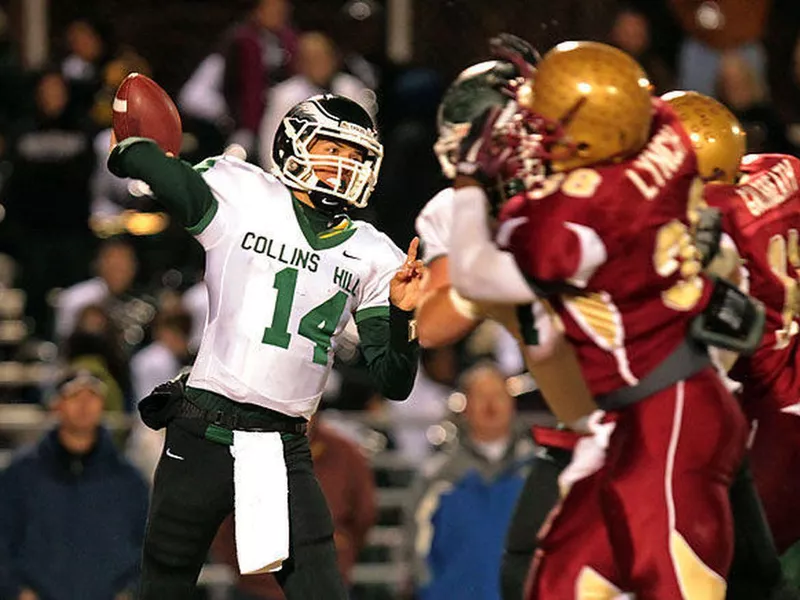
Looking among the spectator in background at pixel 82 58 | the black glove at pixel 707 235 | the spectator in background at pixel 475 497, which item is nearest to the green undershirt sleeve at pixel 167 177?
the black glove at pixel 707 235

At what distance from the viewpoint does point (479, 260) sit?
196 inches

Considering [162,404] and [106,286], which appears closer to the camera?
[162,404]

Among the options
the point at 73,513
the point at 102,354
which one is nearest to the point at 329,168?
the point at 73,513

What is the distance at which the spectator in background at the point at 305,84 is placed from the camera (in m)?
11.1

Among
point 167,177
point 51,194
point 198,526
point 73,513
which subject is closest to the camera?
point 167,177

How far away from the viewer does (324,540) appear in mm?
5773

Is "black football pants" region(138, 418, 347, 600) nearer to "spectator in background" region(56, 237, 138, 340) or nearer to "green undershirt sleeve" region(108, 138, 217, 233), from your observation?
"green undershirt sleeve" region(108, 138, 217, 233)

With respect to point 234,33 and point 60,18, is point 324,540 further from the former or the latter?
point 60,18

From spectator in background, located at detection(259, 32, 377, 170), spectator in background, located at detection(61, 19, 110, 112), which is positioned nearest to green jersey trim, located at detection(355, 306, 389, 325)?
spectator in background, located at detection(259, 32, 377, 170)

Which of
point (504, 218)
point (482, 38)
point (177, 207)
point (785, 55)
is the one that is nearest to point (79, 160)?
point (482, 38)

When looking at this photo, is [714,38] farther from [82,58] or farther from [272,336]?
[272,336]

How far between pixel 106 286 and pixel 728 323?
650cm

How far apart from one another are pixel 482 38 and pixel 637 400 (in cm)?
830

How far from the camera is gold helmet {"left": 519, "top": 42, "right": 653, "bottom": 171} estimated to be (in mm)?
5035
